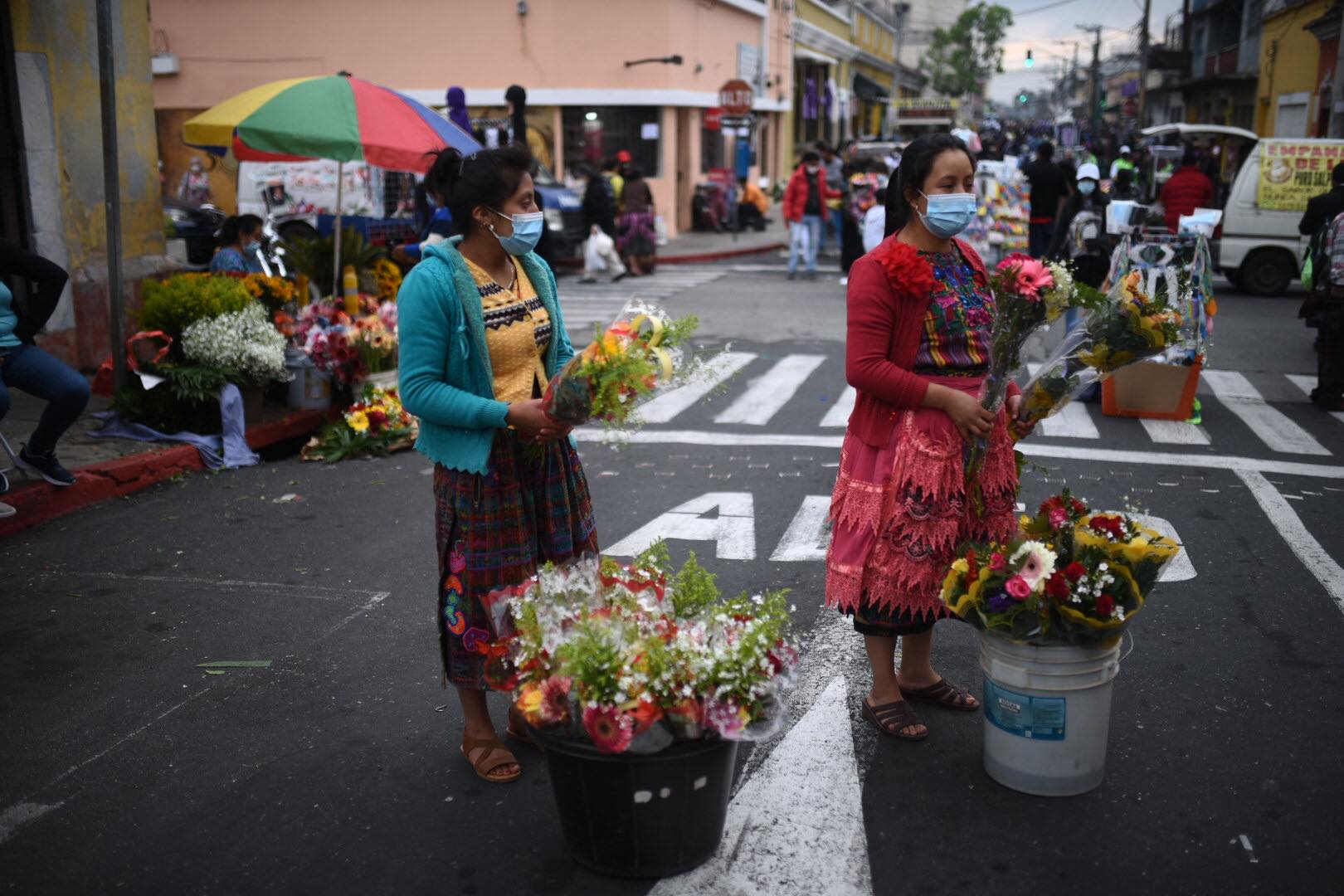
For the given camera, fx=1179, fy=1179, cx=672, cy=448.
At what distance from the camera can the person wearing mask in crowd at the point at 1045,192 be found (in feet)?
54.9

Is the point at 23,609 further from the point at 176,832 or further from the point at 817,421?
the point at 817,421

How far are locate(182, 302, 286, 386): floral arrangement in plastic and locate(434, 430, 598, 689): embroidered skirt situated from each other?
4976 mm

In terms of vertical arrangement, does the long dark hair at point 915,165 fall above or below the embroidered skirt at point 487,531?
above

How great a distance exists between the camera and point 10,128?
9.00 m

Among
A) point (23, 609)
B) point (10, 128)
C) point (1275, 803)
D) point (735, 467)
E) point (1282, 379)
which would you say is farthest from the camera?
point (1282, 379)

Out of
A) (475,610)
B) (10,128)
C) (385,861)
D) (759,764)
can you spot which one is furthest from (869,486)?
(10,128)

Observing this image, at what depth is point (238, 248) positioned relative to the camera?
A: 1015 cm

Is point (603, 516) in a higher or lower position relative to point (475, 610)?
lower

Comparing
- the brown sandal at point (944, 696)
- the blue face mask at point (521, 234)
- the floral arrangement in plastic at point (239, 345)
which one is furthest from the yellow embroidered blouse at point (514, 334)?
the floral arrangement in plastic at point (239, 345)

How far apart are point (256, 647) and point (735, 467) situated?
3727 millimetres

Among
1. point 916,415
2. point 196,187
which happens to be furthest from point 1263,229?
point 196,187

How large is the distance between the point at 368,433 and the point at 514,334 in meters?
5.00

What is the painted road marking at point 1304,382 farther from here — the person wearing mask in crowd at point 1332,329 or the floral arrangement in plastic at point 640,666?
the floral arrangement in plastic at point 640,666

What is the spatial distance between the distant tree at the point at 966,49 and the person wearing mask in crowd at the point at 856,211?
248 ft
